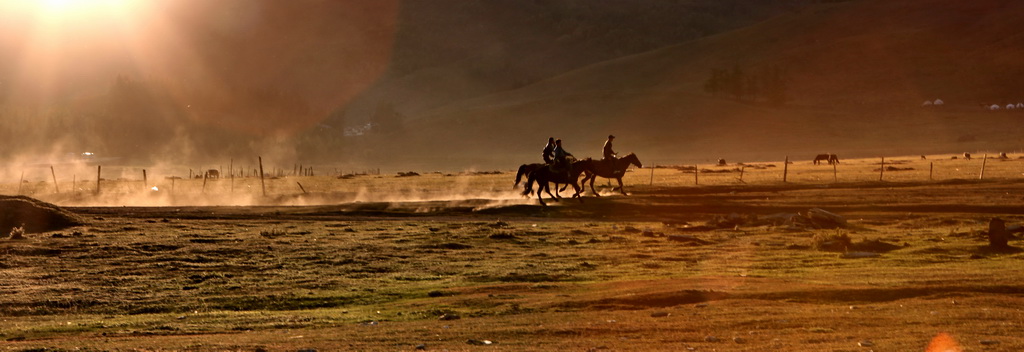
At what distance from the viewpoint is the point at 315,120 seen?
147625mm

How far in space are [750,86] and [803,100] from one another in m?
6.95

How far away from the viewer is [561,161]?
4347 centimetres

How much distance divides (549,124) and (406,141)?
17.2 m

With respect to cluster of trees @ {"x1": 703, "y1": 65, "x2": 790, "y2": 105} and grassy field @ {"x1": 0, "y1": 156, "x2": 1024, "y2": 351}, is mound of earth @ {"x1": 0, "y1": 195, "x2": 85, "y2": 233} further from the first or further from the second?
cluster of trees @ {"x1": 703, "y1": 65, "x2": 790, "y2": 105}

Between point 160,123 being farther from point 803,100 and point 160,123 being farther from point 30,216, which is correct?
point 30,216

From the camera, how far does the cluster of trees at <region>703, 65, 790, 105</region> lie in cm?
14838

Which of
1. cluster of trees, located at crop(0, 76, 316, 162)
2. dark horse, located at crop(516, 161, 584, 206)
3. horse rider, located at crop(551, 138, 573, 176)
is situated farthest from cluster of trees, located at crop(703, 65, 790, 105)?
horse rider, located at crop(551, 138, 573, 176)

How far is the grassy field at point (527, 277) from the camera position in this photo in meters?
15.8

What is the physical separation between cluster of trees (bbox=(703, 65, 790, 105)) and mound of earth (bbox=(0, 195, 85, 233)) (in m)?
121

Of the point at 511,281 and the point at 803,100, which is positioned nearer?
the point at 511,281

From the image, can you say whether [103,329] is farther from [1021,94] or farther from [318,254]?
[1021,94]

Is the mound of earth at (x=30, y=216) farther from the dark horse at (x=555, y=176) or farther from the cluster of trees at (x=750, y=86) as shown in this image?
the cluster of trees at (x=750, y=86)

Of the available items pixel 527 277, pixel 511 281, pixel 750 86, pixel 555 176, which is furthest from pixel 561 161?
pixel 750 86

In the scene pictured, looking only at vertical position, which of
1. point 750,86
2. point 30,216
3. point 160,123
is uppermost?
point 750,86
